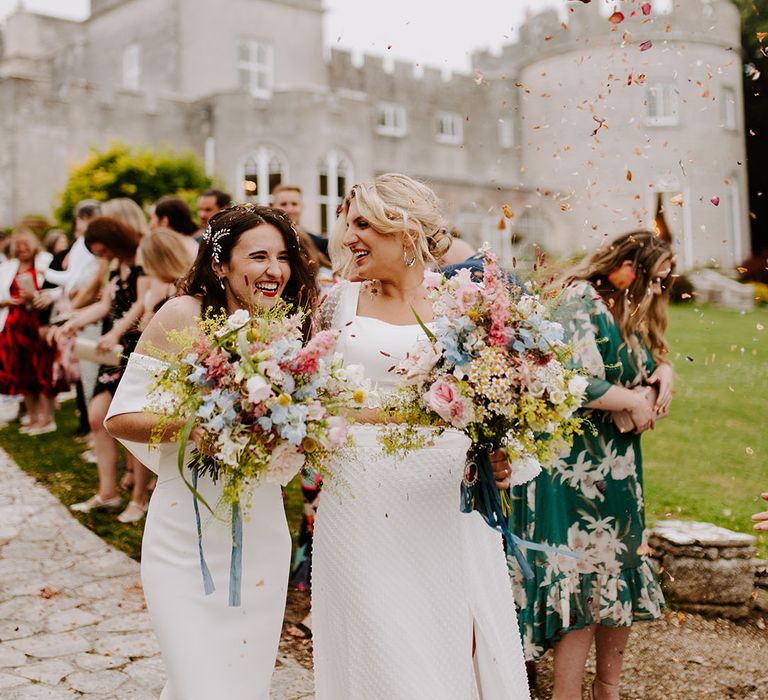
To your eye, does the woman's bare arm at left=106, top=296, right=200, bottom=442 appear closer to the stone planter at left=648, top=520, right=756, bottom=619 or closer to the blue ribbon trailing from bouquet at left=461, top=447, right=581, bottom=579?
the blue ribbon trailing from bouquet at left=461, top=447, right=581, bottom=579

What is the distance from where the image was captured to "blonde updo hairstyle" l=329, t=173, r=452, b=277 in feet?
11.1

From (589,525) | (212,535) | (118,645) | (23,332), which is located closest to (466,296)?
(212,535)

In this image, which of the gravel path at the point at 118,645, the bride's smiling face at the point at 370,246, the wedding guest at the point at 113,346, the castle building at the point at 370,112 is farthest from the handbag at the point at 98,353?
the castle building at the point at 370,112

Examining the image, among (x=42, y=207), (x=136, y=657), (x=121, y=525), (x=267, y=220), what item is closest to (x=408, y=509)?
(x=267, y=220)

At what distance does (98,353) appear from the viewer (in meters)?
6.81

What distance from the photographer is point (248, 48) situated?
97.0 feet

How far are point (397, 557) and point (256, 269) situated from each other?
1.15 meters

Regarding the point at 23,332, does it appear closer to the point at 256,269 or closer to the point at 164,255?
the point at 164,255

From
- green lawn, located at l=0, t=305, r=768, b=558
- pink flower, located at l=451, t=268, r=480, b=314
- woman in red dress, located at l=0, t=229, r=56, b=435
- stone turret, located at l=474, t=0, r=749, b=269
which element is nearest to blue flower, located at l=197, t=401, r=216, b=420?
pink flower, located at l=451, t=268, r=480, b=314

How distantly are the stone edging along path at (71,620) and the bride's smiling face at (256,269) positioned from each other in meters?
2.17

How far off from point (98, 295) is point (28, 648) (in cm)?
409

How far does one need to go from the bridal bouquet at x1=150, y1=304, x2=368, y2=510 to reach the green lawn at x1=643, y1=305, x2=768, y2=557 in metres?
2.36

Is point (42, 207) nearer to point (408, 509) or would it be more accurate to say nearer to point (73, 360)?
point (73, 360)

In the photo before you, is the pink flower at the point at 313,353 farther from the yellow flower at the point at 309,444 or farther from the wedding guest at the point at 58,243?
the wedding guest at the point at 58,243
